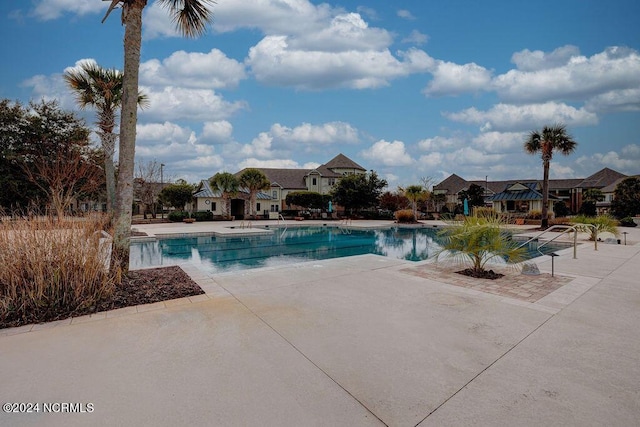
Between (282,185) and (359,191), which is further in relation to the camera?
(282,185)

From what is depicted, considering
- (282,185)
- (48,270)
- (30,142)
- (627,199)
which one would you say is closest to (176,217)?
(30,142)

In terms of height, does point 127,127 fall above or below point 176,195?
above

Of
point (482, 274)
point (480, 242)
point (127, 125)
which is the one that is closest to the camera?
point (127, 125)

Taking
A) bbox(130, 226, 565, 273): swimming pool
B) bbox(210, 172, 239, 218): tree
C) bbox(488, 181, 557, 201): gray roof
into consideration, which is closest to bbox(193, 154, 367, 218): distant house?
bbox(210, 172, 239, 218): tree

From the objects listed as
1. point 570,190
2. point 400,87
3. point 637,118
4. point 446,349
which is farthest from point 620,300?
point 570,190

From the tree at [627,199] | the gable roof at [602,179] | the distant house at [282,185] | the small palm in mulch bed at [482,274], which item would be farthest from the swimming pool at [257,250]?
the gable roof at [602,179]

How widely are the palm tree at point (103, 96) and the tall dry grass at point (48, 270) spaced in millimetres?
10824

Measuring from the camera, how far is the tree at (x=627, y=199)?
81.3 ft

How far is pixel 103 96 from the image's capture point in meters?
14.5

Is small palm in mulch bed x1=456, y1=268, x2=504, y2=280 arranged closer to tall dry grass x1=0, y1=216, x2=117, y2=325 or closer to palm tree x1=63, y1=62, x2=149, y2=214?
tall dry grass x1=0, y1=216, x2=117, y2=325

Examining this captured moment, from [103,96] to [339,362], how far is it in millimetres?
16821

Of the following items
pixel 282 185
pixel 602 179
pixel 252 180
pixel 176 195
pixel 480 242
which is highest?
pixel 602 179

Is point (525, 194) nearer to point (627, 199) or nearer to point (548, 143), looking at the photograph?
point (627, 199)

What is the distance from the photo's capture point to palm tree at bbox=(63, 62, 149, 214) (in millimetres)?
14086
